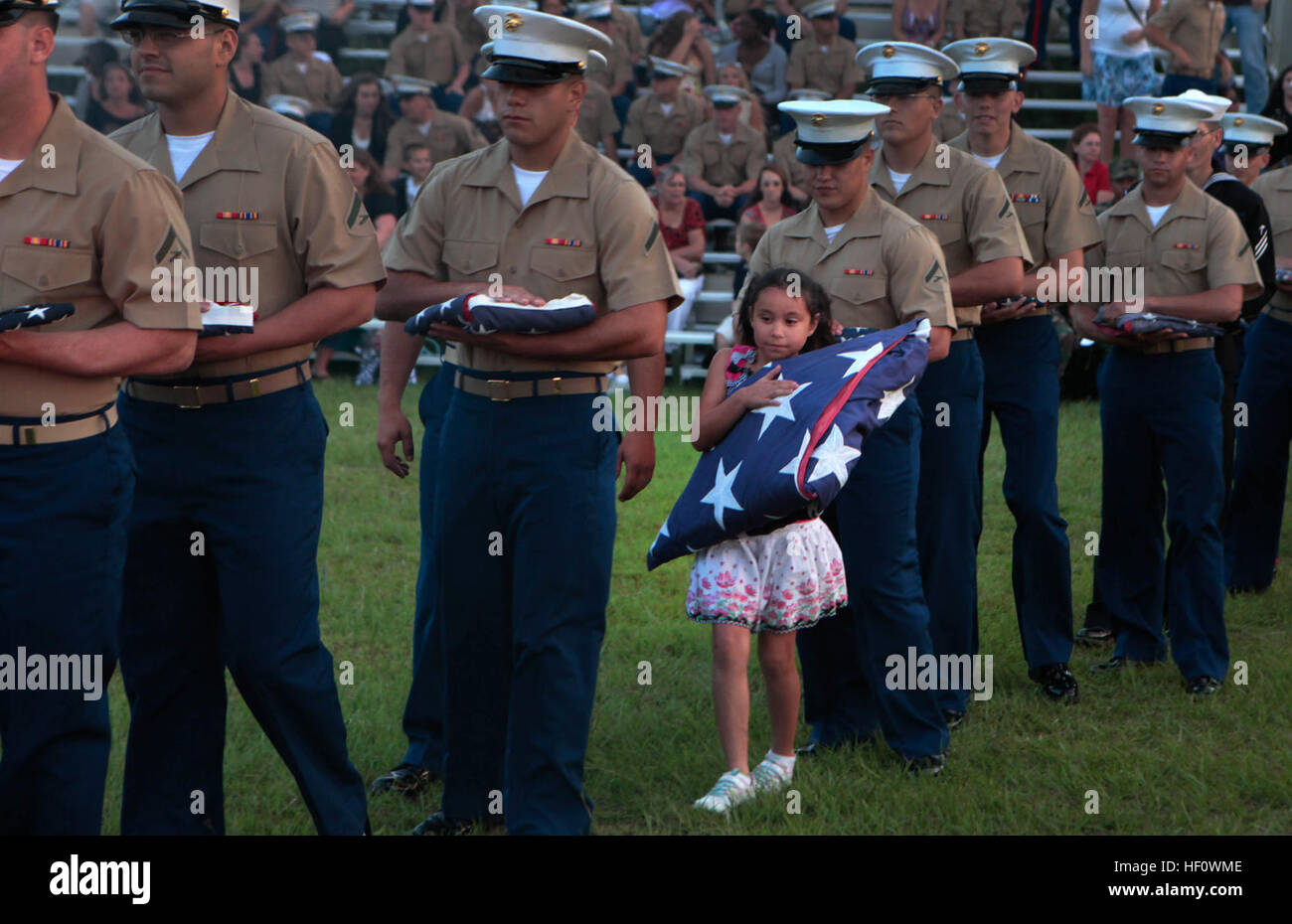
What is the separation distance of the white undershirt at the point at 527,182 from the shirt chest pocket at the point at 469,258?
17cm

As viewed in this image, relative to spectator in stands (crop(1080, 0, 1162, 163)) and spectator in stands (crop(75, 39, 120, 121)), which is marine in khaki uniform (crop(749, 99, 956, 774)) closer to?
spectator in stands (crop(1080, 0, 1162, 163))

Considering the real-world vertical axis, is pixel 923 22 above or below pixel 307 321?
above

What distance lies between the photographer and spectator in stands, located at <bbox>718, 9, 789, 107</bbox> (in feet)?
54.5

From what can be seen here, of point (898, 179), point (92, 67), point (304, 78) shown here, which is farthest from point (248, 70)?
point (898, 179)

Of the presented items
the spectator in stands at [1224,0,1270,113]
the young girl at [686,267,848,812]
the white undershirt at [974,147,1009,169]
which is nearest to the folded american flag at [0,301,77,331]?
the young girl at [686,267,848,812]

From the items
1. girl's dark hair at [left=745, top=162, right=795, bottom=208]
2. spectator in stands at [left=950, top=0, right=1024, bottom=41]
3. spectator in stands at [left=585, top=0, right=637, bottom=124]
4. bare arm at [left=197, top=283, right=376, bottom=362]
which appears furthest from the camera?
spectator in stands at [left=585, top=0, right=637, bottom=124]

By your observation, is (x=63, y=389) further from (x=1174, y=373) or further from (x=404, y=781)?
(x=1174, y=373)

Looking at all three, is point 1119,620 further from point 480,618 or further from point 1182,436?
point 480,618

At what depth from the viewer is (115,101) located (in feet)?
53.5

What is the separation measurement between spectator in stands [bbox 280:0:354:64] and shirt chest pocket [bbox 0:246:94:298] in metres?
15.0

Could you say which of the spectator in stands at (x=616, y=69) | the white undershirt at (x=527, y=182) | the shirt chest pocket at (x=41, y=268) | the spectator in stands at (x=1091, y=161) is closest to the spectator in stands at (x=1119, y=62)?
the spectator in stands at (x=1091, y=161)

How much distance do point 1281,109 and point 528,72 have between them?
628 centimetres
